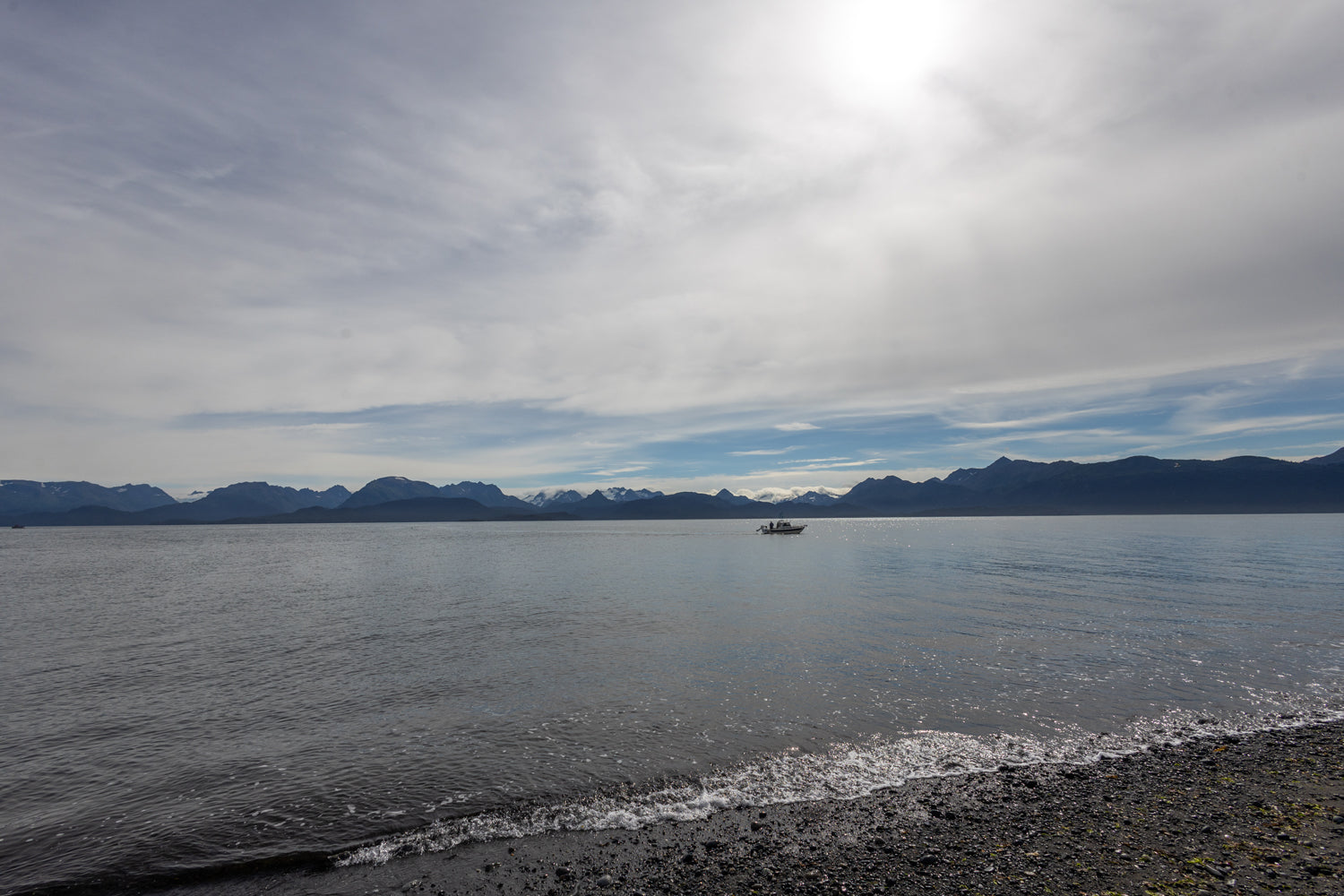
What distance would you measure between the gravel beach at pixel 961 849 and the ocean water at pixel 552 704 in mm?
1082

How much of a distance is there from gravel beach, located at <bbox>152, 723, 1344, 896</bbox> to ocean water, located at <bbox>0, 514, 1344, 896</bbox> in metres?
1.08

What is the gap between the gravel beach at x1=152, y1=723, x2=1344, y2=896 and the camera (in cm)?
1293

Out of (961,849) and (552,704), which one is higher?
(961,849)

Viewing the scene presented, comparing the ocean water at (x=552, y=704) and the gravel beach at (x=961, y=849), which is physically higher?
the gravel beach at (x=961, y=849)

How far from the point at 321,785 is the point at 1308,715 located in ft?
123

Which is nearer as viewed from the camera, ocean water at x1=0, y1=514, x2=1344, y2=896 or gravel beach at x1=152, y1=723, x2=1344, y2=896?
gravel beach at x1=152, y1=723, x2=1344, y2=896

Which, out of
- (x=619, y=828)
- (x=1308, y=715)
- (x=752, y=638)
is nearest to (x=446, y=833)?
(x=619, y=828)

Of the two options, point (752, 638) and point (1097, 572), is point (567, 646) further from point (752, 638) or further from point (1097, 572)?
point (1097, 572)

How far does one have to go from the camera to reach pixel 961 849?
14.3 m

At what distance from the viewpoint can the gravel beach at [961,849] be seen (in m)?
12.9

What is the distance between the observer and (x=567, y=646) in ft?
126

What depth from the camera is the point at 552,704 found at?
26734 millimetres

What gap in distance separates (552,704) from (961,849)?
702 inches

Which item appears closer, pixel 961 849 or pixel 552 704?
pixel 961 849
